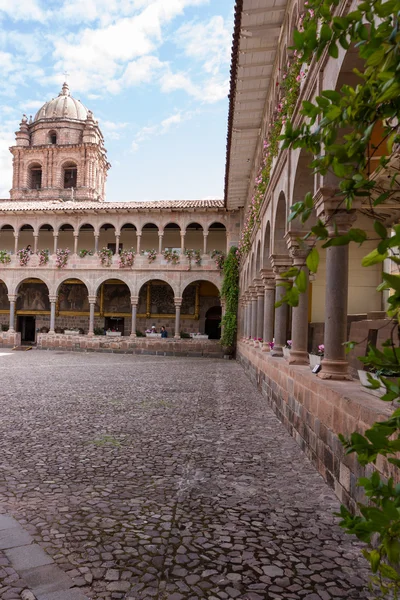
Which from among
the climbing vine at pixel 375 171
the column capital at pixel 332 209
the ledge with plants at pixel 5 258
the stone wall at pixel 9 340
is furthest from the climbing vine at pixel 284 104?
the ledge with plants at pixel 5 258

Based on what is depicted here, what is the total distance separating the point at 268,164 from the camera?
10.6m

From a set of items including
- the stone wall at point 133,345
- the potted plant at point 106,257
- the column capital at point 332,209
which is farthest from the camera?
the potted plant at point 106,257

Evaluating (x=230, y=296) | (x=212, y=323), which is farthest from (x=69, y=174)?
(x=230, y=296)

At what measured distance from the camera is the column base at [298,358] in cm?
751

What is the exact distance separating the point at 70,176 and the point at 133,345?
1895cm

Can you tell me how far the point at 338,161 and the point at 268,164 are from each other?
998cm

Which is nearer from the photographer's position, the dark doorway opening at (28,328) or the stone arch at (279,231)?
the stone arch at (279,231)

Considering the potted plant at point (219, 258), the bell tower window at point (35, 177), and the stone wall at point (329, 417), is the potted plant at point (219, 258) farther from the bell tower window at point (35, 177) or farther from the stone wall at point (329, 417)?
the bell tower window at point (35, 177)

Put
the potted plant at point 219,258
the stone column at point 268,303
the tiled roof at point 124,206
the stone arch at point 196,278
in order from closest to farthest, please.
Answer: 1. the stone column at point 268,303
2. the potted plant at point 219,258
3. the stone arch at point 196,278
4. the tiled roof at point 124,206

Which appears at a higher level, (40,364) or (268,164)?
(268,164)

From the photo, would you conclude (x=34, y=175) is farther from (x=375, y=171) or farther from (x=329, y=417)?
(x=375, y=171)

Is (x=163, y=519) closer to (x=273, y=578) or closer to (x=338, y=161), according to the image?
(x=273, y=578)

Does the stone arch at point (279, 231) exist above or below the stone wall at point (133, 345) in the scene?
above

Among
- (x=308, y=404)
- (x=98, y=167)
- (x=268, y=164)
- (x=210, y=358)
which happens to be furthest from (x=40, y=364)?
(x=98, y=167)
